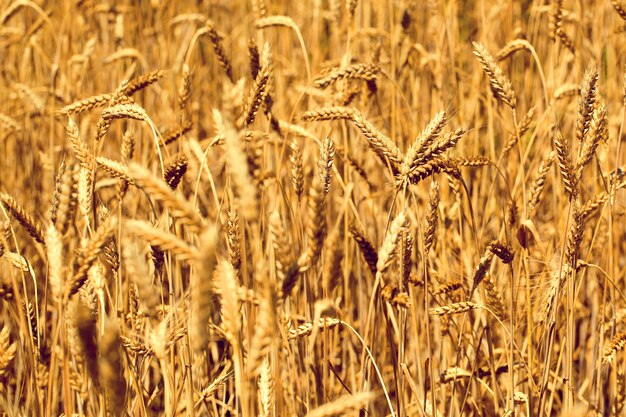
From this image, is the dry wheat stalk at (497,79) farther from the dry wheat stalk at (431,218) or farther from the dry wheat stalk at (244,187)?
the dry wheat stalk at (244,187)

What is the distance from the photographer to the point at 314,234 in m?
0.85

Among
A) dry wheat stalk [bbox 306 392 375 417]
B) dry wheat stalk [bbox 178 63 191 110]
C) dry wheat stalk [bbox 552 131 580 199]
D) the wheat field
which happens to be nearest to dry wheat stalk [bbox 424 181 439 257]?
the wheat field

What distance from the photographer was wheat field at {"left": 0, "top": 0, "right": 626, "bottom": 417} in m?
0.95

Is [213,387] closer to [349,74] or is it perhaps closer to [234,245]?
[234,245]

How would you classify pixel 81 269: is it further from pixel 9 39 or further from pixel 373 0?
pixel 9 39

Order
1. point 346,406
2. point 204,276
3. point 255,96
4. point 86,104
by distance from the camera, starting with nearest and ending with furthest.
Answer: point 204,276, point 346,406, point 255,96, point 86,104

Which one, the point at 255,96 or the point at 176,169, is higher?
the point at 255,96

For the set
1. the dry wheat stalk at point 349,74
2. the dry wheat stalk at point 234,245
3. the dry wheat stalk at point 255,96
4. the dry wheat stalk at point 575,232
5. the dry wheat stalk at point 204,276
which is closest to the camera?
the dry wheat stalk at point 204,276

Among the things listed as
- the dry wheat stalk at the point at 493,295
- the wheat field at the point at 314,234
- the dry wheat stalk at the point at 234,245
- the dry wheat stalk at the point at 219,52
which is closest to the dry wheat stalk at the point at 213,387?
the wheat field at the point at 314,234

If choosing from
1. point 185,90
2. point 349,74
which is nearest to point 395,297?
point 349,74

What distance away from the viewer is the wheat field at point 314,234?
0.95 meters

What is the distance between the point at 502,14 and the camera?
114 inches

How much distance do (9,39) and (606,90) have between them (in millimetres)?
2807

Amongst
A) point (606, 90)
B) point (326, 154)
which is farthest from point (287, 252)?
point (606, 90)
